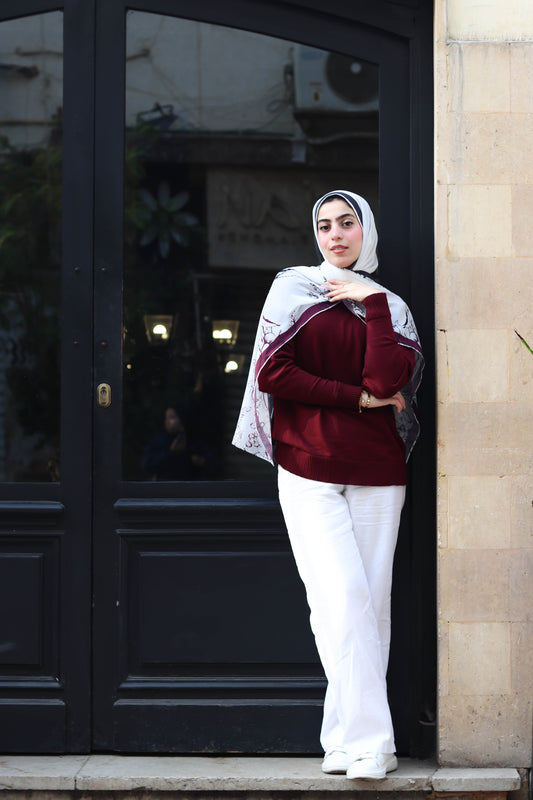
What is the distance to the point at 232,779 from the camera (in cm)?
349

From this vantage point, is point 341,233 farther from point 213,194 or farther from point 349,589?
point 349,589

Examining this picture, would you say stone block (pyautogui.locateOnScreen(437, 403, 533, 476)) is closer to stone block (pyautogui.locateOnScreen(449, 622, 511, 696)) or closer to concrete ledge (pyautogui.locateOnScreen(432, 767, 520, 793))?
stone block (pyautogui.locateOnScreen(449, 622, 511, 696))

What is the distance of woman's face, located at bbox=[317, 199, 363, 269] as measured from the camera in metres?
3.56

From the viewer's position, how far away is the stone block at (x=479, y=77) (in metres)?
3.61

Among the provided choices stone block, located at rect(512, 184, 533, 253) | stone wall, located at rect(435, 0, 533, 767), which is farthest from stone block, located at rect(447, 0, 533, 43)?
stone block, located at rect(512, 184, 533, 253)

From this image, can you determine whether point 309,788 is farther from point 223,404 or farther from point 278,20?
point 278,20

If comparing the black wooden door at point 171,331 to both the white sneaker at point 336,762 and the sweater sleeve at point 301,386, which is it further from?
the sweater sleeve at point 301,386

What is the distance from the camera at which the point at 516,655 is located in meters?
3.60

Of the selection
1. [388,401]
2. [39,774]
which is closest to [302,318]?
[388,401]

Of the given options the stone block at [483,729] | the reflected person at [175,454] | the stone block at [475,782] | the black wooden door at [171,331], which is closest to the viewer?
the stone block at [475,782]

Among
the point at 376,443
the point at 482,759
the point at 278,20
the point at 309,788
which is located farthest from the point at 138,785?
the point at 278,20

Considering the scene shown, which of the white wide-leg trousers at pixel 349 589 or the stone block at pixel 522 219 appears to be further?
the stone block at pixel 522 219

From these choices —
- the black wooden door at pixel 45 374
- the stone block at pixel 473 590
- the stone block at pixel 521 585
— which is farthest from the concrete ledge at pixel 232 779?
the stone block at pixel 521 585

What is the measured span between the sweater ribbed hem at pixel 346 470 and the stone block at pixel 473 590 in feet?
1.30
